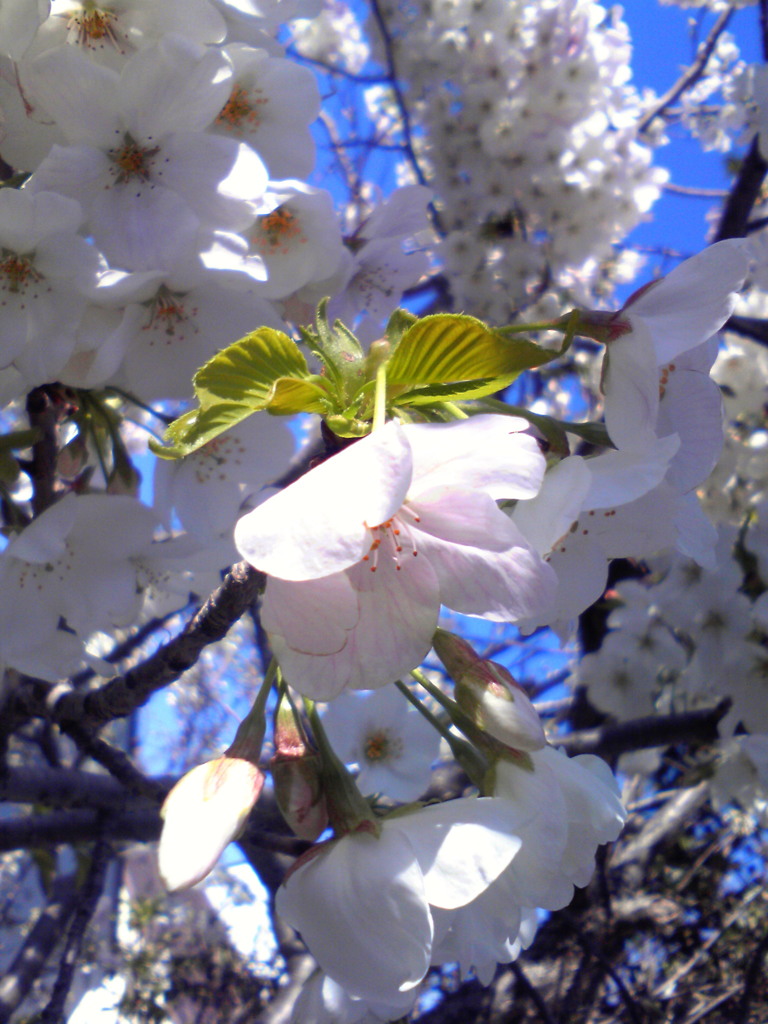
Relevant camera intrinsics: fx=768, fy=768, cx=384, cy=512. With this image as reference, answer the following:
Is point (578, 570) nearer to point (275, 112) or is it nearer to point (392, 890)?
point (392, 890)

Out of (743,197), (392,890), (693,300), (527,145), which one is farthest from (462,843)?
(527,145)

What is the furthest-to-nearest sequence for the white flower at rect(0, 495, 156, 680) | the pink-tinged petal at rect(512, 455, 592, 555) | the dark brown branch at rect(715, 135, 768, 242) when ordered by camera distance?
the dark brown branch at rect(715, 135, 768, 242) < the white flower at rect(0, 495, 156, 680) < the pink-tinged petal at rect(512, 455, 592, 555)

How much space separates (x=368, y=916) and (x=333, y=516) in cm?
30

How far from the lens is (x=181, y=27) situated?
82cm

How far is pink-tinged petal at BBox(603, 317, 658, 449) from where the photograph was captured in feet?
1.76

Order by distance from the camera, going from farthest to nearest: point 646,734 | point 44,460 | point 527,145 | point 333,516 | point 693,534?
point 527,145
point 646,734
point 44,460
point 693,534
point 333,516

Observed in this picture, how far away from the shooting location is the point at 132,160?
833mm

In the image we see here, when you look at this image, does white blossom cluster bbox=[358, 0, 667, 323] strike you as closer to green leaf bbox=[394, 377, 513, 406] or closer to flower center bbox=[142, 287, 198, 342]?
flower center bbox=[142, 287, 198, 342]

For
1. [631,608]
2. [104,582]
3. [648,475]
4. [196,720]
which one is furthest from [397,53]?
[196,720]

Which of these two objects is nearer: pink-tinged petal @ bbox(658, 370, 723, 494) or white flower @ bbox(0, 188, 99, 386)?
pink-tinged petal @ bbox(658, 370, 723, 494)

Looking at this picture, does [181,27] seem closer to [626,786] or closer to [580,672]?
[580,672]

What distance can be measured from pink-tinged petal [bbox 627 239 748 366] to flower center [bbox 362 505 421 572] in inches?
8.6

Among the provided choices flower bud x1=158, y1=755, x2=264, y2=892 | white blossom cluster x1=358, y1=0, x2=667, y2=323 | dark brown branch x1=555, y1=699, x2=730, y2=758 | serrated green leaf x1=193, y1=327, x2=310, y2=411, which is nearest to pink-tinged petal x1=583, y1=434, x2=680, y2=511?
serrated green leaf x1=193, y1=327, x2=310, y2=411

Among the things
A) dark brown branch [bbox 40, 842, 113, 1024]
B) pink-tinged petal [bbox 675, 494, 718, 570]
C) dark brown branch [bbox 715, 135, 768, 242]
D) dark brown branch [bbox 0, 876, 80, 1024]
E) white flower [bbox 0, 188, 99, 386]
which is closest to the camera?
pink-tinged petal [bbox 675, 494, 718, 570]
